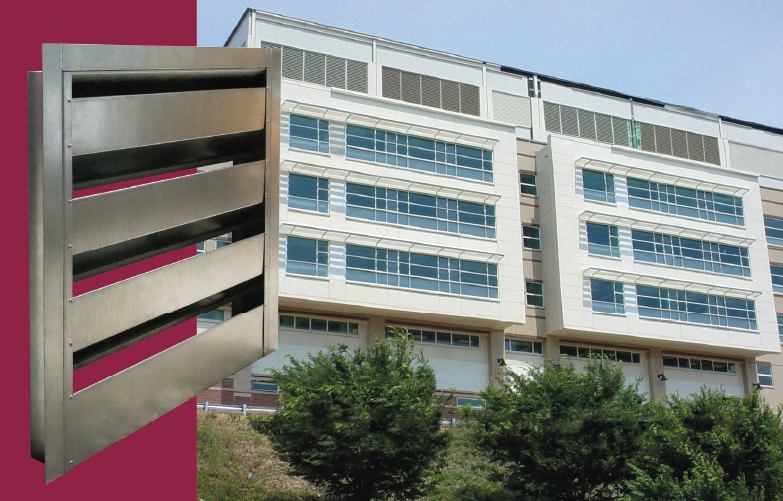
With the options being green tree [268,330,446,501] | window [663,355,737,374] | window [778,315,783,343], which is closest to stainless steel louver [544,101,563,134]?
window [663,355,737,374]

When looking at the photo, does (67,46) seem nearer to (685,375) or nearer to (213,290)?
(213,290)

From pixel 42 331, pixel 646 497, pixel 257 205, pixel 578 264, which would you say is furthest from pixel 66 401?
pixel 578 264

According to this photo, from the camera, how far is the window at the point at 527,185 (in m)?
48.5

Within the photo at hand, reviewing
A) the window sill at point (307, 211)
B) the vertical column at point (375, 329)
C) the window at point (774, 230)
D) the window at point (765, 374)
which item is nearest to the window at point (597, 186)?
the window at point (774, 230)

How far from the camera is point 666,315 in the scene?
1838 inches

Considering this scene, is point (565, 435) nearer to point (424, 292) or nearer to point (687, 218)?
point (424, 292)

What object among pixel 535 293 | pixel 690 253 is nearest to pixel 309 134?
pixel 535 293

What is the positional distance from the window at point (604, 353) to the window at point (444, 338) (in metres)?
5.47

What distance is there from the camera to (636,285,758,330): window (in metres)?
46.5

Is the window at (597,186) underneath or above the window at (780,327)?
above

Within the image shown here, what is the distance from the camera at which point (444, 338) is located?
4378 centimetres

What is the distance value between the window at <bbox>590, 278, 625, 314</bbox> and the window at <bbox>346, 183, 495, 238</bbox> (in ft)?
21.1

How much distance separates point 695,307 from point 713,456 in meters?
23.7

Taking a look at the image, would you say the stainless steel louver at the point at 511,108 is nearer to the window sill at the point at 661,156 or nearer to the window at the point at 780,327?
the window sill at the point at 661,156
